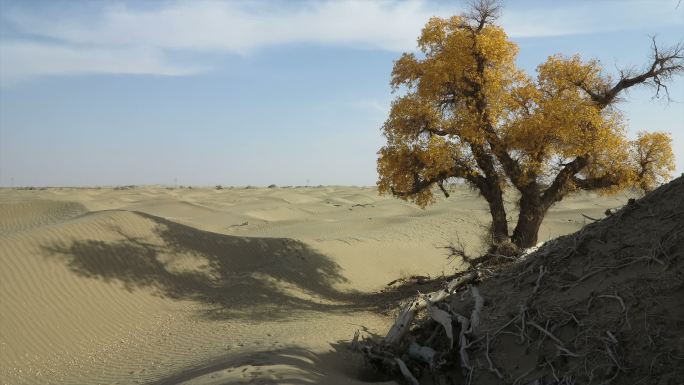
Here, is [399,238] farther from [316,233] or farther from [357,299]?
[357,299]

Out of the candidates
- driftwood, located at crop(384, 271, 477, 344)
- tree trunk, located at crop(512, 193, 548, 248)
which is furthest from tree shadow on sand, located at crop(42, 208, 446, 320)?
driftwood, located at crop(384, 271, 477, 344)

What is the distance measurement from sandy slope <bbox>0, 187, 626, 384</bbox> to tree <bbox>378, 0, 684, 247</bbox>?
3.74 meters

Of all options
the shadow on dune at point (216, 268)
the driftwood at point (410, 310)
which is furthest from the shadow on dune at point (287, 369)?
the shadow on dune at point (216, 268)

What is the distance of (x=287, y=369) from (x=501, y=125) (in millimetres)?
9040

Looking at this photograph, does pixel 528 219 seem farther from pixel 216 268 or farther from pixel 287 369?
pixel 287 369

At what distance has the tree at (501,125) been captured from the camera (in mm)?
13359

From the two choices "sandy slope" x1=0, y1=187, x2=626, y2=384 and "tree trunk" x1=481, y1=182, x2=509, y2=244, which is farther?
"tree trunk" x1=481, y1=182, x2=509, y2=244

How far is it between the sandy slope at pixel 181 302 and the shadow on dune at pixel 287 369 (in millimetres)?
30

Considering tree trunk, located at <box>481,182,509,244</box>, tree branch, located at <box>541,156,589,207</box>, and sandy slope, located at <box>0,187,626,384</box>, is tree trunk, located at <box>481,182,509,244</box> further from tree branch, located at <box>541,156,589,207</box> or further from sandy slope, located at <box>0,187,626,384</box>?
sandy slope, located at <box>0,187,626,384</box>

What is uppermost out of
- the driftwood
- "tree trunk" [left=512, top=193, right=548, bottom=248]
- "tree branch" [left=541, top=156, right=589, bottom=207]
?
"tree branch" [left=541, top=156, right=589, bottom=207]

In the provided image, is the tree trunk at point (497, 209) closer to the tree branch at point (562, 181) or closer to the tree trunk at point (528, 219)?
the tree trunk at point (528, 219)

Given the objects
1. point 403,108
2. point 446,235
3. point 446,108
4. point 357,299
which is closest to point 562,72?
point 446,108

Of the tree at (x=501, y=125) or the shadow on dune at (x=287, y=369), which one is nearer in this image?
the shadow on dune at (x=287, y=369)

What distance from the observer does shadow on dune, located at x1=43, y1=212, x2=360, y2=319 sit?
13.3m
